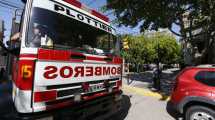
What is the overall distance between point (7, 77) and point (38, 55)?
6.73 ft

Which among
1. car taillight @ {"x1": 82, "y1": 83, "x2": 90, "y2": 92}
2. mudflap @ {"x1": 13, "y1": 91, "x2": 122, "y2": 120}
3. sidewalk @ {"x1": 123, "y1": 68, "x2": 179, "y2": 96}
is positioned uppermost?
car taillight @ {"x1": 82, "y1": 83, "x2": 90, "y2": 92}

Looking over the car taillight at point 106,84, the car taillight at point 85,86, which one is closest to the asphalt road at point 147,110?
the car taillight at point 106,84

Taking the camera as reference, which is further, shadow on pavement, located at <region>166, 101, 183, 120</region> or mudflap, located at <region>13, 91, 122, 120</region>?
shadow on pavement, located at <region>166, 101, 183, 120</region>

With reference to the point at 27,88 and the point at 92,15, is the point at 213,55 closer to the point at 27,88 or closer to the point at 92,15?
the point at 92,15

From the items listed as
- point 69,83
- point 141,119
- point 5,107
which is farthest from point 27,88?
point 141,119

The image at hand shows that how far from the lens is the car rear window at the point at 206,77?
18.5ft

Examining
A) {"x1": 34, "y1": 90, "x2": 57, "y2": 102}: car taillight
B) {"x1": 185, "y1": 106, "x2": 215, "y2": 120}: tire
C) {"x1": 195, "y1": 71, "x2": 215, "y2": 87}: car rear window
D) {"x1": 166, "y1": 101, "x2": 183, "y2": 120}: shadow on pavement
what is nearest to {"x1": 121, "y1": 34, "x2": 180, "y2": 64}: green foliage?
{"x1": 166, "y1": 101, "x2": 183, "y2": 120}: shadow on pavement

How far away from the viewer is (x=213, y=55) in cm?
1683

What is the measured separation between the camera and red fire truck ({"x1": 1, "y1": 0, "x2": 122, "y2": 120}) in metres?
3.57

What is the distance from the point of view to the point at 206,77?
579cm

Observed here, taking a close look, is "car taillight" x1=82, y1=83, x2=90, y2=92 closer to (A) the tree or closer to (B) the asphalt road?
(B) the asphalt road

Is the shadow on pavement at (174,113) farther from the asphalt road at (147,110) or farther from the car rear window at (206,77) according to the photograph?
the car rear window at (206,77)

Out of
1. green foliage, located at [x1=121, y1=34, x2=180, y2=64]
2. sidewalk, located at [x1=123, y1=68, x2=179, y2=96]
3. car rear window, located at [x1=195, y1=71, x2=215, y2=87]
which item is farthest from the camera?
green foliage, located at [x1=121, y1=34, x2=180, y2=64]

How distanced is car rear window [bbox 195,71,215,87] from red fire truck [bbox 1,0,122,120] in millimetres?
2256
